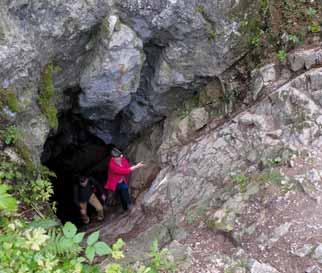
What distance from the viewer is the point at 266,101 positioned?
7.20 metres

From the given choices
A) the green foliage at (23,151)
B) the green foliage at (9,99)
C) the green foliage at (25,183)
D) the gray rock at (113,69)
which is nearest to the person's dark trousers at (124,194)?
the gray rock at (113,69)

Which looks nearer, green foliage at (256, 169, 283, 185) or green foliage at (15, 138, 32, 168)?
green foliage at (256, 169, 283, 185)

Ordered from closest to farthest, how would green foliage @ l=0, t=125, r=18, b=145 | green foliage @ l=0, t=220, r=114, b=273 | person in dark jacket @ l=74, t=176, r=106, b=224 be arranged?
green foliage @ l=0, t=220, r=114, b=273 → green foliage @ l=0, t=125, r=18, b=145 → person in dark jacket @ l=74, t=176, r=106, b=224

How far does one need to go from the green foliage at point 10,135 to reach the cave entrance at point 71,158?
3964 millimetres

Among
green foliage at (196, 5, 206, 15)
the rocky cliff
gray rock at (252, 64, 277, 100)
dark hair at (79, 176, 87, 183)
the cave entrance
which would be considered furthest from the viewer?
the cave entrance

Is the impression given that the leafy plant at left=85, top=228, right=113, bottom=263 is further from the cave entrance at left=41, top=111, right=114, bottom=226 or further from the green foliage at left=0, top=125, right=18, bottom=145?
the cave entrance at left=41, top=111, right=114, bottom=226

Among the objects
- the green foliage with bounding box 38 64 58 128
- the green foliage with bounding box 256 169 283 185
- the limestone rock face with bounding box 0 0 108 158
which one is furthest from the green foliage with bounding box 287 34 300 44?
the green foliage with bounding box 38 64 58 128

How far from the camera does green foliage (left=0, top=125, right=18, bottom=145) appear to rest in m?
6.11

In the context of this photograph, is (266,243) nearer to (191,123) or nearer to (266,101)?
(266,101)

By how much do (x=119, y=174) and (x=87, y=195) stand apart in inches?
37.9

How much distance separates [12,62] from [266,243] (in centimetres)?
465

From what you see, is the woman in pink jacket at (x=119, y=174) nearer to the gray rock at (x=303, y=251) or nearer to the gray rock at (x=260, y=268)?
the gray rock at (x=260, y=268)

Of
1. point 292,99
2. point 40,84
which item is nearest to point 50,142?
point 40,84

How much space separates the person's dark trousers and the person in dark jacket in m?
0.57
